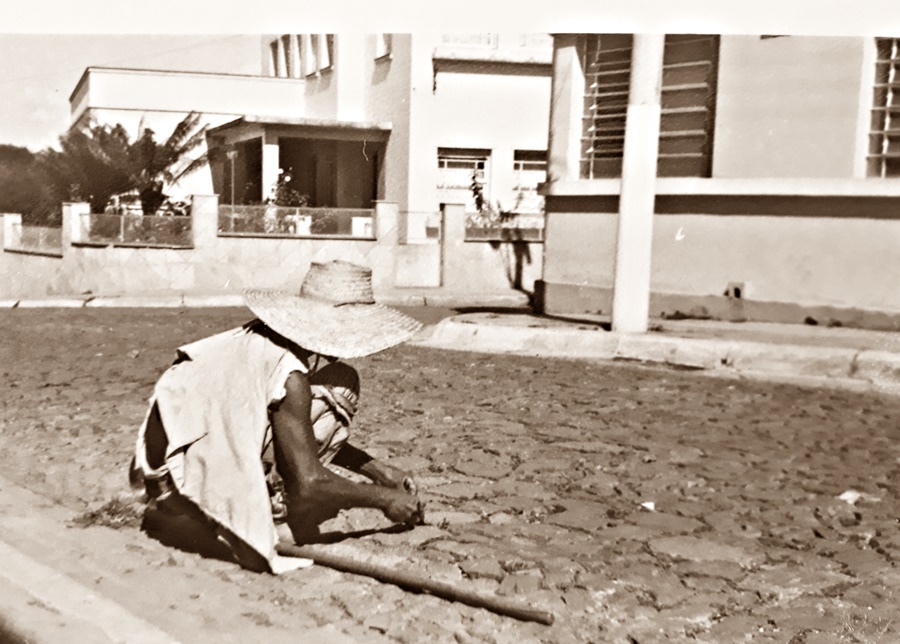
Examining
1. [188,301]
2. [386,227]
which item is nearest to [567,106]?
[188,301]

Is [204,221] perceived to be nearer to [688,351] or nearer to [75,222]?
[75,222]

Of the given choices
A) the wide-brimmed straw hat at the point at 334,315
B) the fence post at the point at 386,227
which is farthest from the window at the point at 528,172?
the wide-brimmed straw hat at the point at 334,315

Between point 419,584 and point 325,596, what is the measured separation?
12.9 inches

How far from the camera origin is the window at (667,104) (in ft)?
38.0

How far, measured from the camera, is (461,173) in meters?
25.8

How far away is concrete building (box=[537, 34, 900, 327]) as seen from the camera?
34.3 feet

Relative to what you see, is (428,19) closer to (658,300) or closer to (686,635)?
(686,635)

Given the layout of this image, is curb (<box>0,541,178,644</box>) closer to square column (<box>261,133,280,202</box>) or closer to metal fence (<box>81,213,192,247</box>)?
metal fence (<box>81,213,192,247</box>)

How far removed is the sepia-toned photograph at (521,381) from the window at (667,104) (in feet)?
0.11

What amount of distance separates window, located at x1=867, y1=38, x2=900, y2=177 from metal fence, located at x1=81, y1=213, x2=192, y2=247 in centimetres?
1256

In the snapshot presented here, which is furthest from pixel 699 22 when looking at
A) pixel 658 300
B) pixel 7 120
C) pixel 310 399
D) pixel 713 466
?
pixel 7 120

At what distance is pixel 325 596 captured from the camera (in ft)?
12.9

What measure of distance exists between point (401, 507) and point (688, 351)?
20.6ft

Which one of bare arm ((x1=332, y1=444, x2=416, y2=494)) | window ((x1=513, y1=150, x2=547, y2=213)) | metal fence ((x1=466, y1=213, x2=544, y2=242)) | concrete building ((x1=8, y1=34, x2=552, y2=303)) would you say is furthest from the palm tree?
bare arm ((x1=332, y1=444, x2=416, y2=494))
